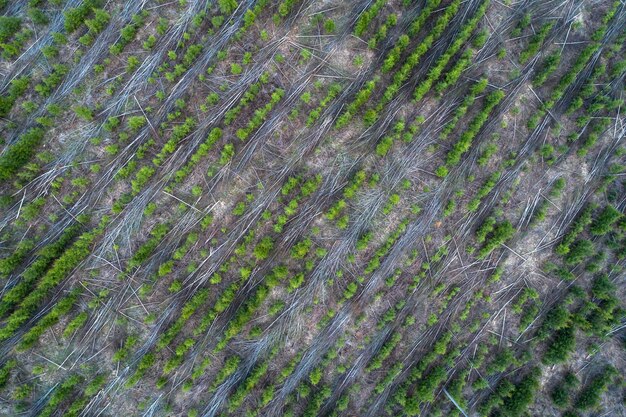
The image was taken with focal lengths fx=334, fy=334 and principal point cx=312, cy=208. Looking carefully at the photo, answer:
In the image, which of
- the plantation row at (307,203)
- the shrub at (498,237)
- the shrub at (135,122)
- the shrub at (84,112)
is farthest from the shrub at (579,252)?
the shrub at (84,112)

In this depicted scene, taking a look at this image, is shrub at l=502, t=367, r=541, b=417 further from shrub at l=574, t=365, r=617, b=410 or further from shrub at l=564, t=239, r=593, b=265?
shrub at l=564, t=239, r=593, b=265

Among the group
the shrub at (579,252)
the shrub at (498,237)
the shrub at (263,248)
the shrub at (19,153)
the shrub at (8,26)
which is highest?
the shrub at (8,26)

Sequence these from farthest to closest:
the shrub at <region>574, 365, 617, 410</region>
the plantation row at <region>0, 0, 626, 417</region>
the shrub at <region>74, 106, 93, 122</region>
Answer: the shrub at <region>574, 365, 617, 410</region>, the plantation row at <region>0, 0, 626, 417</region>, the shrub at <region>74, 106, 93, 122</region>

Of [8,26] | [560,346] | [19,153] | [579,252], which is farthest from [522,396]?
[8,26]

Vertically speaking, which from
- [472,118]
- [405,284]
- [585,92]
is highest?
[472,118]

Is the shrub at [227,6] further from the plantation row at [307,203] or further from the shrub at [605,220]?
the shrub at [605,220]

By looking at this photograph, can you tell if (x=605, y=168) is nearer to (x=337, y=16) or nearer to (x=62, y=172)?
(x=337, y=16)

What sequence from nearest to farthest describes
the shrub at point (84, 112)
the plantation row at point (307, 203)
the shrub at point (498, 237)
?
the shrub at point (84, 112), the plantation row at point (307, 203), the shrub at point (498, 237)

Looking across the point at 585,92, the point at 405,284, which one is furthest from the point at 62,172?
the point at 585,92

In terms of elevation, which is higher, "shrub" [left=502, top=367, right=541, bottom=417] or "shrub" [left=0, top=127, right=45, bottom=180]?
"shrub" [left=0, top=127, right=45, bottom=180]

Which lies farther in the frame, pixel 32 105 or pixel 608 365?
pixel 608 365

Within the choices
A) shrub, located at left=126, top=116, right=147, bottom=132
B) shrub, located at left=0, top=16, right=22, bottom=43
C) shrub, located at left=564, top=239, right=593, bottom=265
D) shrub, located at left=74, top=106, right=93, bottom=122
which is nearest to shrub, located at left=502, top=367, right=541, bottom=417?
shrub, located at left=564, top=239, right=593, bottom=265
